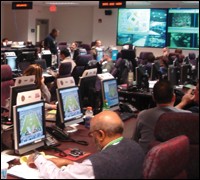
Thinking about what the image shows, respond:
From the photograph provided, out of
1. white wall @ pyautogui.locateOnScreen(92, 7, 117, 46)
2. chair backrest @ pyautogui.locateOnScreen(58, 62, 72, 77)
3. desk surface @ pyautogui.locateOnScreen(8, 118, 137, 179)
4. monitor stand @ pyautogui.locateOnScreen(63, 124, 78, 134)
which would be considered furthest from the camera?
white wall @ pyautogui.locateOnScreen(92, 7, 117, 46)

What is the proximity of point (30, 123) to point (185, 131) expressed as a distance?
1.13 meters

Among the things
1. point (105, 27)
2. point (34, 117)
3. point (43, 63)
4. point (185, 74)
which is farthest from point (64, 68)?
point (105, 27)

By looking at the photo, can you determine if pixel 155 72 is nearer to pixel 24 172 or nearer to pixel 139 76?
pixel 139 76

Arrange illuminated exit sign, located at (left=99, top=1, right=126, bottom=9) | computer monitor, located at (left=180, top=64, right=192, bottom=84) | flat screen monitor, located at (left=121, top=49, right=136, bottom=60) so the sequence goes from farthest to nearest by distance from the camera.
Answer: illuminated exit sign, located at (left=99, top=1, right=126, bottom=9), flat screen monitor, located at (left=121, top=49, right=136, bottom=60), computer monitor, located at (left=180, top=64, right=192, bottom=84)

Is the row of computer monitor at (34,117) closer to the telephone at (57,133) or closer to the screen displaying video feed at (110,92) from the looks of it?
the telephone at (57,133)

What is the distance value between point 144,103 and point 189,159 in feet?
12.1

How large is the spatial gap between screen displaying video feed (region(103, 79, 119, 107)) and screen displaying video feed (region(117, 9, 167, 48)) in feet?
33.1

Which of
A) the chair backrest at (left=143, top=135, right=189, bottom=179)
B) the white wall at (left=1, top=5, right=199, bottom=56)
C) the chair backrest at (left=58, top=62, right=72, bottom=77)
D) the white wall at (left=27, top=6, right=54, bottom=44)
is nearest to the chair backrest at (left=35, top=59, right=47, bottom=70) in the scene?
the chair backrest at (left=58, top=62, right=72, bottom=77)

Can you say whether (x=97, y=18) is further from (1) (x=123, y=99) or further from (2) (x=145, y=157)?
(2) (x=145, y=157)

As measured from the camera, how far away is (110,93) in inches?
181

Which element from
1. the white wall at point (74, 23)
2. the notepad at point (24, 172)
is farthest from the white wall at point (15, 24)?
the notepad at point (24, 172)

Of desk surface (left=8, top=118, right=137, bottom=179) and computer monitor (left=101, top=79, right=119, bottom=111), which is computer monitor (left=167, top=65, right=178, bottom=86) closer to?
computer monitor (left=101, top=79, right=119, bottom=111)

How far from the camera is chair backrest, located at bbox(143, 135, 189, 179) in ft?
6.72

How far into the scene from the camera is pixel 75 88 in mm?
3805
